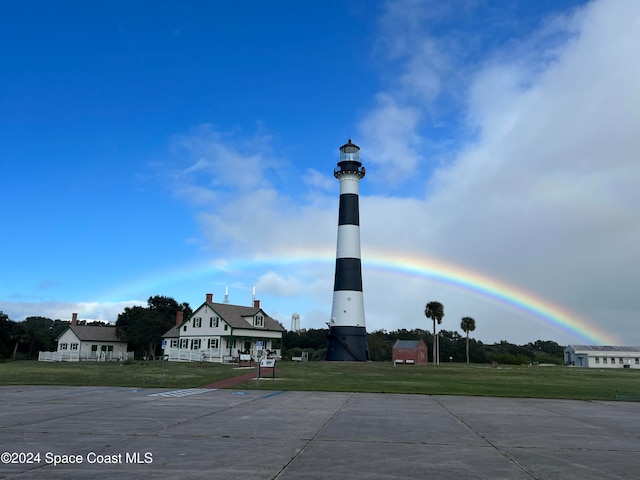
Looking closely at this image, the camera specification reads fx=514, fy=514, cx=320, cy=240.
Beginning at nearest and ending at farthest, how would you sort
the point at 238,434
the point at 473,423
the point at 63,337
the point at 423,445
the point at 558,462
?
the point at 558,462 < the point at 423,445 < the point at 238,434 < the point at 473,423 < the point at 63,337

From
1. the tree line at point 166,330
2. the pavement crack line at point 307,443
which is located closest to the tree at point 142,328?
the tree line at point 166,330

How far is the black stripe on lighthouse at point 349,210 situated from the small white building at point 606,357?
63.5m

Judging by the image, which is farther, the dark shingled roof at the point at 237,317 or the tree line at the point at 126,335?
the tree line at the point at 126,335

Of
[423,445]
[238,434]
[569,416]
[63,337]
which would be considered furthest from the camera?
[63,337]

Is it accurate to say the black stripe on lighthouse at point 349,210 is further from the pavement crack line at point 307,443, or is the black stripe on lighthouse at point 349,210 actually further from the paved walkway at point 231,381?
the pavement crack line at point 307,443

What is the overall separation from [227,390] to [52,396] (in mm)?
7495


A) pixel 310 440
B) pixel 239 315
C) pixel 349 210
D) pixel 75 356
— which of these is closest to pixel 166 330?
pixel 75 356

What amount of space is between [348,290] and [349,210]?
29.4 feet

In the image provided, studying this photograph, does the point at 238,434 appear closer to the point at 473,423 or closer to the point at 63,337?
the point at 473,423

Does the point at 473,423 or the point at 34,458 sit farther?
the point at 473,423

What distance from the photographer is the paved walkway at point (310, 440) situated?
26.8ft

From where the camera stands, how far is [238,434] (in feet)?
37.2

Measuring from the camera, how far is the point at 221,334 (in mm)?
54969

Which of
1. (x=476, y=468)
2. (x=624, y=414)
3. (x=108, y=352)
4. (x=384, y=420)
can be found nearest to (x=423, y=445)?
(x=476, y=468)
